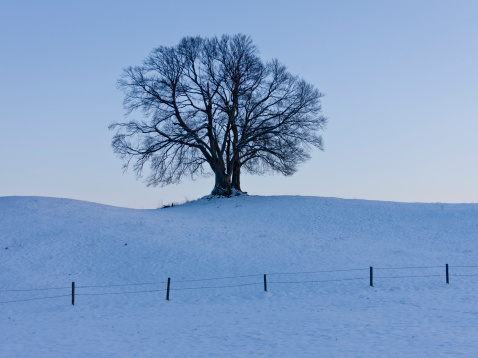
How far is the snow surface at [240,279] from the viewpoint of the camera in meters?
13.4

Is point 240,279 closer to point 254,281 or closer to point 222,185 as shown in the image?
point 254,281

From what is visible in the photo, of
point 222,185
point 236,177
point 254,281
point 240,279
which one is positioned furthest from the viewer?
point 236,177

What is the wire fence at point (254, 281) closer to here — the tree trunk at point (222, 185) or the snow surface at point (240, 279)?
the snow surface at point (240, 279)

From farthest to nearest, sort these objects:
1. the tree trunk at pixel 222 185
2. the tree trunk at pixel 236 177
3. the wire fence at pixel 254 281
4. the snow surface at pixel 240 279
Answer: the tree trunk at pixel 236 177 → the tree trunk at pixel 222 185 → the wire fence at pixel 254 281 → the snow surface at pixel 240 279

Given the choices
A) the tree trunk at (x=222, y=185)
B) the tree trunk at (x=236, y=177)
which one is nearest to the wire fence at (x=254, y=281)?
the tree trunk at (x=222, y=185)

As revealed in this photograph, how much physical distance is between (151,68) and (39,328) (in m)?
30.8

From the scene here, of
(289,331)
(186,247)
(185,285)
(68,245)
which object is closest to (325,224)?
(186,247)

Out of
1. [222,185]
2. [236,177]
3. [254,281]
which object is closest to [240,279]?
[254,281]

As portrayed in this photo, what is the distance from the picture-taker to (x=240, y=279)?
21.5 metres

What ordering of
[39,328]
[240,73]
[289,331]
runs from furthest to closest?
[240,73] < [39,328] < [289,331]

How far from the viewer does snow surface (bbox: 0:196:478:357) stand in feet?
44.0

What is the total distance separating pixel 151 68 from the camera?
42969 mm

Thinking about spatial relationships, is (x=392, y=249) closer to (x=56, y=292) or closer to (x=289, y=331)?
(x=289, y=331)

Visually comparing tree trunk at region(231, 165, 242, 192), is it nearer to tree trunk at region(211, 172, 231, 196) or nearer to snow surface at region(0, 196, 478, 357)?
tree trunk at region(211, 172, 231, 196)
